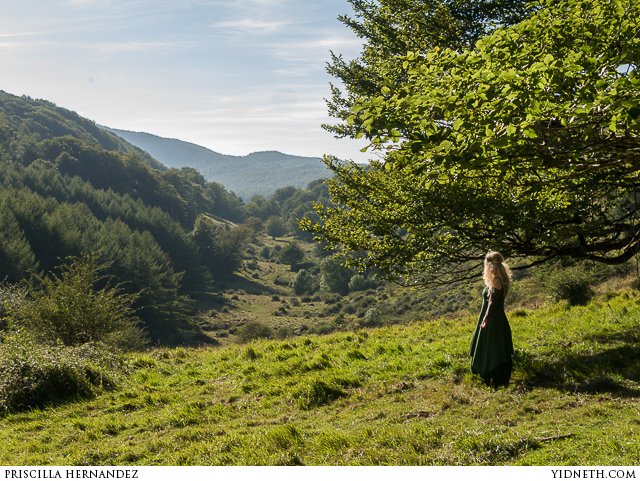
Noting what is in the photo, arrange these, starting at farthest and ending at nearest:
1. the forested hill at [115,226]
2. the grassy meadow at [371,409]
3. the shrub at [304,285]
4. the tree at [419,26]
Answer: the shrub at [304,285], the forested hill at [115,226], the tree at [419,26], the grassy meadow at [371,409]

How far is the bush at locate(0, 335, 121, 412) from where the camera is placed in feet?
33.7

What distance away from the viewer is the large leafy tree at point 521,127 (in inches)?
245

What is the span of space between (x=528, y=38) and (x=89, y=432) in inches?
361

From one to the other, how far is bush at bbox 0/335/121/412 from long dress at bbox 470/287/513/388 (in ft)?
→ 25.6

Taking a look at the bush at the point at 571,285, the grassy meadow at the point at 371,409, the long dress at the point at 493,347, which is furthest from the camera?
the bush at the point at 571,285

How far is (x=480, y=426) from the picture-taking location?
6.72 m

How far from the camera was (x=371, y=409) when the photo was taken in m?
8.21

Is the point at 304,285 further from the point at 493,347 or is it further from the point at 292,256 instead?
the point at 493,347

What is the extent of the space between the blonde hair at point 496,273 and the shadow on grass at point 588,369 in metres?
1.44

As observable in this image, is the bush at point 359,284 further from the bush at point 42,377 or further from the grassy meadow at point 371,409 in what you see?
the bush at point 42,377

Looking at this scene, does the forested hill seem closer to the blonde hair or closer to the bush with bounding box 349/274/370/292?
the blonde hair

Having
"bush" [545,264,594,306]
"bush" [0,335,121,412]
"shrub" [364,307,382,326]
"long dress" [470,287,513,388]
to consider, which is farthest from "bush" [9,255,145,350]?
"shrub" [364,307,382,326]

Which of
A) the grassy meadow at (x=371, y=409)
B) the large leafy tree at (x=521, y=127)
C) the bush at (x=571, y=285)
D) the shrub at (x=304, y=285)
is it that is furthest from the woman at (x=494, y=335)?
the shrub at (x=304, y=285)

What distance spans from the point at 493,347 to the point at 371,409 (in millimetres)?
2309
